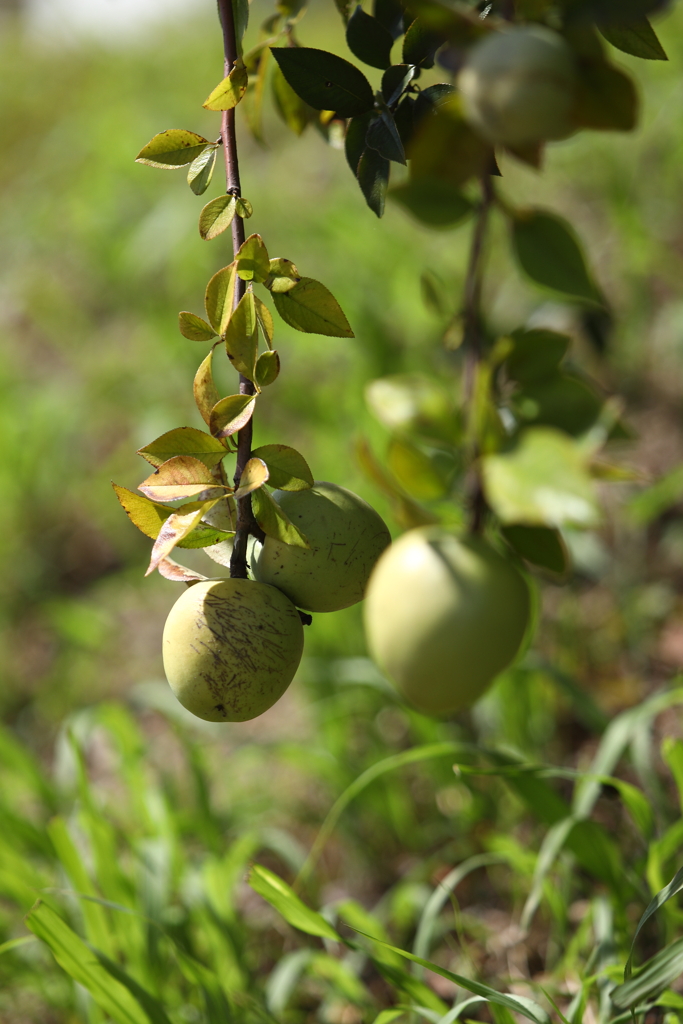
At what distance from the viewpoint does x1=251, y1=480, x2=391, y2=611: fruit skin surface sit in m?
0.38

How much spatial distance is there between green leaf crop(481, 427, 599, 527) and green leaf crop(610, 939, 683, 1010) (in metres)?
0.38

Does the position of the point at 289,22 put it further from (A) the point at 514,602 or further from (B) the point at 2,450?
(B) the point at 2,450

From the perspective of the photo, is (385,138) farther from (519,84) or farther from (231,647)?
(231,647)

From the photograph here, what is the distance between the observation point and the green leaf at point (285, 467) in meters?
0.36

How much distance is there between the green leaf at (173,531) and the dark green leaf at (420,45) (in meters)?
0.21

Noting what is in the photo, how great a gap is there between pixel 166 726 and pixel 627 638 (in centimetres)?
82

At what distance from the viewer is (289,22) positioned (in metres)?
0.48

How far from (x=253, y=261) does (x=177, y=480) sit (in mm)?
98

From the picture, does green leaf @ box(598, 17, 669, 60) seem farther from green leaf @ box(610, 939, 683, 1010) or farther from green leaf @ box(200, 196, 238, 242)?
green leaf @ box(610, 939, 683, 1010)

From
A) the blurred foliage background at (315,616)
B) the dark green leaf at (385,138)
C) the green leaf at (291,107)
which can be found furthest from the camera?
the blurred foliage background at (315,616)

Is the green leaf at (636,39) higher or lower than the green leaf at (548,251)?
higher

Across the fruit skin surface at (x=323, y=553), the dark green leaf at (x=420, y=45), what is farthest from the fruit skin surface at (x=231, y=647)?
the dark green leaf at (x=420, y=45)

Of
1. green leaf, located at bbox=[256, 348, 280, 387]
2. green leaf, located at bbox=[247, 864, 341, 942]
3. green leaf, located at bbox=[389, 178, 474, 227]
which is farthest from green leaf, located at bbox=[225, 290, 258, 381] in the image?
green leaf, located at bbox=[247, 864, 341, 942]

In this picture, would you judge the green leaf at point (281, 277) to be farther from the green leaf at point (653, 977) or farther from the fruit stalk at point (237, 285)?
the green leaf at point (653, 977)
